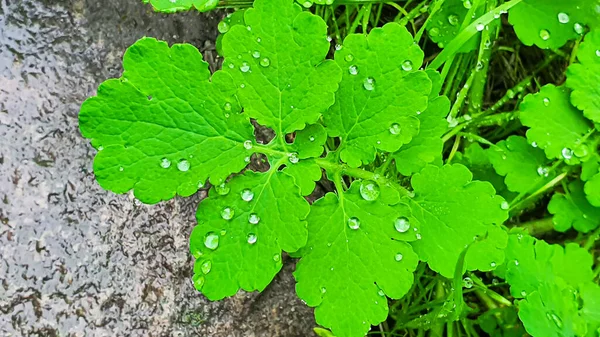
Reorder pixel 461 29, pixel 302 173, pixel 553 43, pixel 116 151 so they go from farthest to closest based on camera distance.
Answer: pixel 553 43 → pixel 461 29 → pixel 302 173 → pixel 116 151

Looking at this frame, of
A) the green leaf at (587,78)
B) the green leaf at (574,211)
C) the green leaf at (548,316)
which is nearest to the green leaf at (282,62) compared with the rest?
the green leaf at (548,316)

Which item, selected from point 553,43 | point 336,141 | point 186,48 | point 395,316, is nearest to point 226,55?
point 186,48

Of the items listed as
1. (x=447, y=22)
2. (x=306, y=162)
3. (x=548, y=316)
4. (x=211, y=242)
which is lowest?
(x=548, y=316)

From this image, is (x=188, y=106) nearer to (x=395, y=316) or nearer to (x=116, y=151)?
(x=116, y=151)

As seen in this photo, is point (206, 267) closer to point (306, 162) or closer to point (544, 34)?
point (306, 162)

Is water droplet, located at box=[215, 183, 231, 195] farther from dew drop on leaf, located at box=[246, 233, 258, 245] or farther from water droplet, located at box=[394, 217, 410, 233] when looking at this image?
water droplet, located at box=[394, 217, 410, 233]

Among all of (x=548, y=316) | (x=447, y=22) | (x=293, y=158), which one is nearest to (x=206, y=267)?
(x=293, y=158)

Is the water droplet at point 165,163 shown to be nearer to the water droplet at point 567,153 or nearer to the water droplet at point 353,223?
the water droplet at point 353,223
